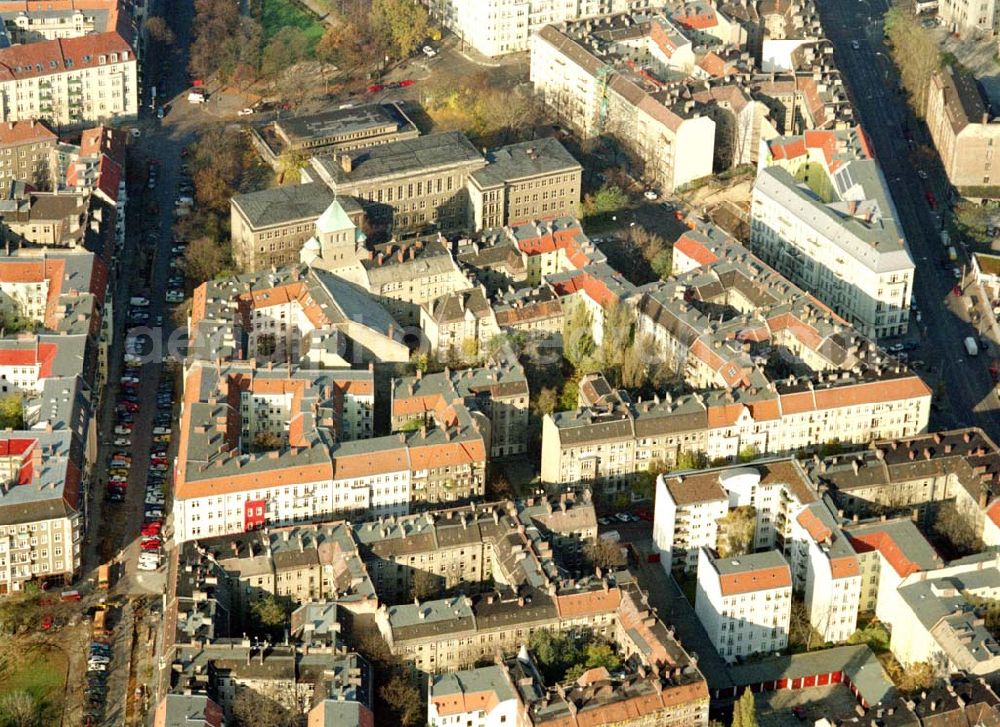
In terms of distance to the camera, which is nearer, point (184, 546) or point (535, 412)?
point (184, 546)

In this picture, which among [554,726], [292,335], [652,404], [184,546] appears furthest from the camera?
[292,335]

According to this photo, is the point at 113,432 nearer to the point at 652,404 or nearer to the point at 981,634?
the point at 652,404

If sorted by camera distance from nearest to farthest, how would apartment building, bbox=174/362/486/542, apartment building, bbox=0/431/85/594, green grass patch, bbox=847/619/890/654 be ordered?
green grass patch, bbox=847/619/890/654 → apartment building, bbox=0/431/85/594 → apartment building, bbox=174/362/486/542

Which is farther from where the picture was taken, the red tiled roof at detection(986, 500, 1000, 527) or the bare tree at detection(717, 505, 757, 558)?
the bare tree at detection(717, 505, 757, 558)

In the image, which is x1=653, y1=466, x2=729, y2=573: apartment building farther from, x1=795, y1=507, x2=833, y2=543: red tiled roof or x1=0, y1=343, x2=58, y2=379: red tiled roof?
x1=0, y1=343, x2=58, y2=379: red tiled roof

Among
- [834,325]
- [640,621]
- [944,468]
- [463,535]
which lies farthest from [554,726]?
[834,325]

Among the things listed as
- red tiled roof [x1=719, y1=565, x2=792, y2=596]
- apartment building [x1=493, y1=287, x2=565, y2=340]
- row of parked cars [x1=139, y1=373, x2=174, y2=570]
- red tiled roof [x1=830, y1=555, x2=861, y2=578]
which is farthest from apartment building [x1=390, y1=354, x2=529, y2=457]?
red tiled roof [x1=830, y1=555, x2=861, y2=578]

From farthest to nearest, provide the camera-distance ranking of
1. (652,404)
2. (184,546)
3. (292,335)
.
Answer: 1. (292,335)
2. (652,404)
3. (184,546)

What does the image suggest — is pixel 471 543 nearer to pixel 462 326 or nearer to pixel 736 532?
pixel 736 532
